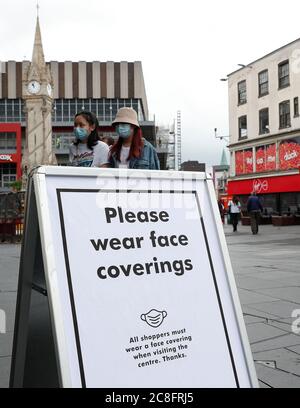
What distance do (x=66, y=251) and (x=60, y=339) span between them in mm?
389

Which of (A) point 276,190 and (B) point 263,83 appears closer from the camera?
(A) point 276,190

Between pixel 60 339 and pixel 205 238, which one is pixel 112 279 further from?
pixel 205 238

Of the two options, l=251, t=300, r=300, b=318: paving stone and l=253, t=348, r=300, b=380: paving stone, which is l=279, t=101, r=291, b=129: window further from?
l=253, t=348, r=300, b=380: paving stone

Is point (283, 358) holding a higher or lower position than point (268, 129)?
lower

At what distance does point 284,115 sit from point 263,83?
10.0ft

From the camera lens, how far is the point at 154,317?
7.38 feet

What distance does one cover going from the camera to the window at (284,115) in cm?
2961

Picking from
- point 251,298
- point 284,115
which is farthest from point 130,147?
point 284,115

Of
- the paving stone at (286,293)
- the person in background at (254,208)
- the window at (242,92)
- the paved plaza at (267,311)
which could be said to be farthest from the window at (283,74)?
the paving stone at (286,293)

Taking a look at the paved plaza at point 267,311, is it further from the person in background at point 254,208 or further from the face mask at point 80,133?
the person in background at point 254,208

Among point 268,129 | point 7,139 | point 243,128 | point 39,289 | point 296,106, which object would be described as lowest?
point 39,289

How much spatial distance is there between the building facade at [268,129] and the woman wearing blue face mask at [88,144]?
81.3 ft

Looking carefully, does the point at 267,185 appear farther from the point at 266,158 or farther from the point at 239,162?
the point at 239,162

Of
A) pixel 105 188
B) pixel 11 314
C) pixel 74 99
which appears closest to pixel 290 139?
pixel 11 314
